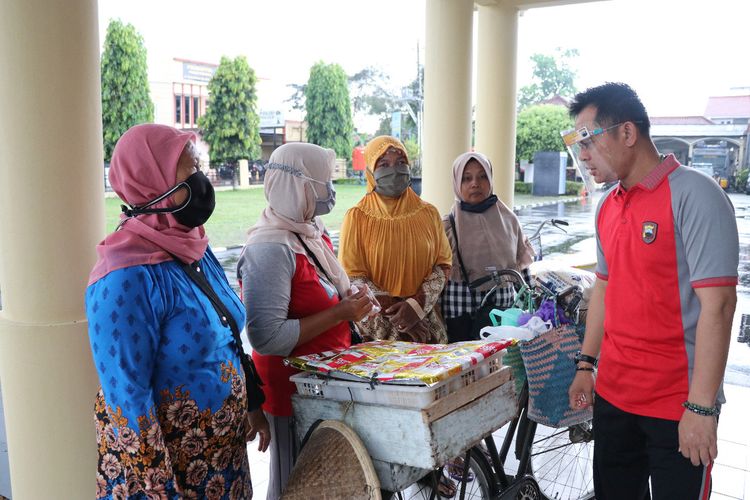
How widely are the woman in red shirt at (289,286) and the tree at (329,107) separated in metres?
16.6

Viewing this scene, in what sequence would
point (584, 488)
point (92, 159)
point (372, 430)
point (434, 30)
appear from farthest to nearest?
1. point (434, 30)
2. point (584, 488)
3. point (92, 159)
4. point (372, 430)

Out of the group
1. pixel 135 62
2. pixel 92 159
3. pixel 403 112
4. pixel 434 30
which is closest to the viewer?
pixel 92 159

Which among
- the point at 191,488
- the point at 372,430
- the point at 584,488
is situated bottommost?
the point at 584,488

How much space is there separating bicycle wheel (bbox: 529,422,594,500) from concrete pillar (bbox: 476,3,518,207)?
3.34 meters

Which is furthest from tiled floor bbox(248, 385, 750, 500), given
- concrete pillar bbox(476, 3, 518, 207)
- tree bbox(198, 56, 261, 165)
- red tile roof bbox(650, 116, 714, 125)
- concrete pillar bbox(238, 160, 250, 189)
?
concrete pillar bbox(238, 160, 250, 189)

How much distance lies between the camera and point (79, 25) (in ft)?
7.15

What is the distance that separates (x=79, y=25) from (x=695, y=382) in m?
2.31

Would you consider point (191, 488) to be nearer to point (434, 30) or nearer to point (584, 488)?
point (584, 488)

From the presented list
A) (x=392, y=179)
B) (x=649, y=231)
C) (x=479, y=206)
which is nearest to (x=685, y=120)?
(x=479, y=206)

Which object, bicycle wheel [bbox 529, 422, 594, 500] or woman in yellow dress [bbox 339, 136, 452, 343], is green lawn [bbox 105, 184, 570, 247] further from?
bicycle wheel [bbox 529, 422, 594, 500]

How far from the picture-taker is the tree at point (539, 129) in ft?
62.0

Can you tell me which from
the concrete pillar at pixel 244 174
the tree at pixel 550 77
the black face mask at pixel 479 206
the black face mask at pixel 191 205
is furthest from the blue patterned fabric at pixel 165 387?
the tree at pixel 550 77

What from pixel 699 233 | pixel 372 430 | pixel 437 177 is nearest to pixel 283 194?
pixel 372 430

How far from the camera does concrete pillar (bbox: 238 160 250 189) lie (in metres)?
19.7
